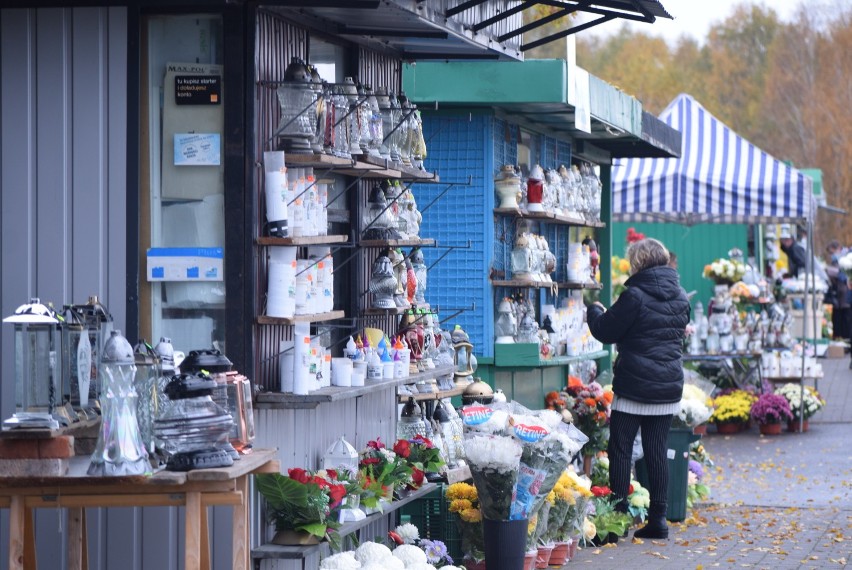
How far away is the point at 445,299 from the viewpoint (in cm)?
1011

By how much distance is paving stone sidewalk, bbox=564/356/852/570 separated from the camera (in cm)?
895

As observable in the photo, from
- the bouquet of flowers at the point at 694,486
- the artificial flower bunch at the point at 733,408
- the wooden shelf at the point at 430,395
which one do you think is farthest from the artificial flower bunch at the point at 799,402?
the wooden shelf at the point at 430,395

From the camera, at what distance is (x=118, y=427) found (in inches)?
200

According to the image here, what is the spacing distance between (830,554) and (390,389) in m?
3.08

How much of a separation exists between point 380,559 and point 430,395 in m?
2.21

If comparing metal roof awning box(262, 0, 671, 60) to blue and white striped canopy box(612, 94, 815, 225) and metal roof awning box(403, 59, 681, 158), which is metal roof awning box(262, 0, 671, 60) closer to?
metal roof awning box(403, 59, 681, 158)

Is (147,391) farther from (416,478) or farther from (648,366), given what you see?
(648,366)

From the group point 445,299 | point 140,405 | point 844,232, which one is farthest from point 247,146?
point 844,232

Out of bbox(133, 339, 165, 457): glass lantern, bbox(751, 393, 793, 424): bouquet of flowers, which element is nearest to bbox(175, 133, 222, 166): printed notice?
bbox(133, 339, 165, 457): glass lantern

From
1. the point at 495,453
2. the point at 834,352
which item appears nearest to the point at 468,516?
the point at 495,453

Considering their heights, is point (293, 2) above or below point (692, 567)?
above

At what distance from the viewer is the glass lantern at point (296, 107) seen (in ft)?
21.1

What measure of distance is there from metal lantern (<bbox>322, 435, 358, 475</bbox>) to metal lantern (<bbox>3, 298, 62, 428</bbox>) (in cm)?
204

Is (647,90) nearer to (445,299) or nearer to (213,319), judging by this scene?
(445,299)
